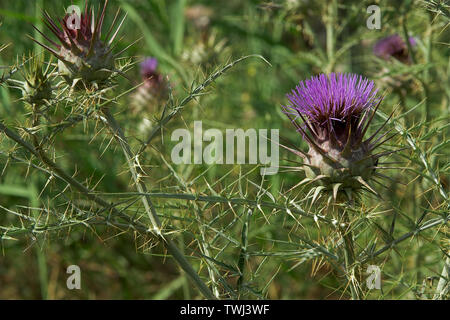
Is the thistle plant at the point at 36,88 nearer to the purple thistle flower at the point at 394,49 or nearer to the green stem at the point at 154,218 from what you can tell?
the green stem at the point at 154,218

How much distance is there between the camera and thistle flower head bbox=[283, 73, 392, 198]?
1866mm

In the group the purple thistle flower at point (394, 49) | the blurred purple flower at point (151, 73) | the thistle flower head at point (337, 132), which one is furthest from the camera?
the blurred purple flower at point (151, 73)

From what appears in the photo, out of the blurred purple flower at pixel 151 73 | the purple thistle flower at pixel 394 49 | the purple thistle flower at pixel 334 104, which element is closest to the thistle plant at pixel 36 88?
the purple thistle flower at pixel 334 104

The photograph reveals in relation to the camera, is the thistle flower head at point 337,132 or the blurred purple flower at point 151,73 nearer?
the thistle flower head at point 337,132

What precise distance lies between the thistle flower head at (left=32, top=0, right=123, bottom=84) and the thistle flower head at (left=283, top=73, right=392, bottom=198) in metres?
0.66

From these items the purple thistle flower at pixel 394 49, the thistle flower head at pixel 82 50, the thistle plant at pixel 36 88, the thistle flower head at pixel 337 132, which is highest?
the purple thistle flower at pixel 394 49

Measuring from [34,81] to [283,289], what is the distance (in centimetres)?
223

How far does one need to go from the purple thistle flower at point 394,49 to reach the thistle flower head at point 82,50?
6.27ft

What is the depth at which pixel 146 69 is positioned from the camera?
3713 millimetres

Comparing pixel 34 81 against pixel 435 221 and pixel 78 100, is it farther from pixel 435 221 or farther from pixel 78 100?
pixel 435 221

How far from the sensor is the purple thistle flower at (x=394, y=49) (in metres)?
3.35

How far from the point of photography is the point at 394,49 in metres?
3.35

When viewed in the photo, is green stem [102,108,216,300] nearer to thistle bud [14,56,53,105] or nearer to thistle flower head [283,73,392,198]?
thistle bud [14,56,53,105]
